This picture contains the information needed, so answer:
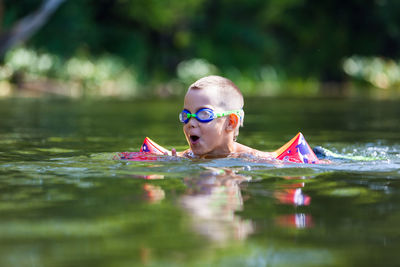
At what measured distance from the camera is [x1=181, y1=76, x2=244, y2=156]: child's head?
18.7 ft

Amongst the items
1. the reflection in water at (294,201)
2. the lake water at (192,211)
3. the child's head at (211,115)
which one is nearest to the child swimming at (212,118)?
the child's head at (211,115)

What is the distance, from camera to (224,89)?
5.86 m

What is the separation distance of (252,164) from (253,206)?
1749 mm

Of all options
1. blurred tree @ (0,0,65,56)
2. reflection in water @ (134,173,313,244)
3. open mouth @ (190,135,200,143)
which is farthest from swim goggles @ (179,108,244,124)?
blurred tree @ (0,0,65,56)

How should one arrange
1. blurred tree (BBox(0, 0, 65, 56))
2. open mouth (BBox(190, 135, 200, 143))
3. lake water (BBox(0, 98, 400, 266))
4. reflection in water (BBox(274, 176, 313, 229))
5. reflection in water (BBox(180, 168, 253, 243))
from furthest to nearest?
blurred tree (BBox(0, 0, 65, 56)), open mouth (BBox(190, 135, 200, 143)), reflection in water (BBox(274, 176, 313, 229)), reflection in water (BBox(180, 168, 253, 243)), lake water (BBox(0, 98, 400, 266))

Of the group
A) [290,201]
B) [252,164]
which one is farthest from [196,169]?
[290,201]

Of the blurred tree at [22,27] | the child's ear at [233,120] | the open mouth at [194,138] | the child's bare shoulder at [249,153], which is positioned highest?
the blurred tree at [22,27]

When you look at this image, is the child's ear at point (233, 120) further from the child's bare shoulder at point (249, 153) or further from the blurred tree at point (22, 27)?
the blurred tree at point (22, 27)

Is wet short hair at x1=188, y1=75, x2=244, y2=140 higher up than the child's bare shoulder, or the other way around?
wet short hair at x1=188, y1=75, x2=244, y2=140

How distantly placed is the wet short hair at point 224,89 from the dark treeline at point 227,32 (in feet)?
72.8

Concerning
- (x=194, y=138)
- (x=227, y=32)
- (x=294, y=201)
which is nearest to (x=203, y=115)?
(x=194, y=138)

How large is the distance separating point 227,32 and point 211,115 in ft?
104

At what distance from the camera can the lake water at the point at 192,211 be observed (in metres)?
2.74

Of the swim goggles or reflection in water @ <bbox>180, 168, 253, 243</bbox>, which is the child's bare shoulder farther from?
reflection in water @ <bbox>180, 168, 253, 243</bbox>
